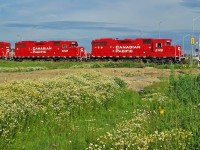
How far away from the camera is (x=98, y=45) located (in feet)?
221

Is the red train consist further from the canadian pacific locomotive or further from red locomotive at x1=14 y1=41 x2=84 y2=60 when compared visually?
red locomotive at x1=14 y1=41 x2=84 y2=60

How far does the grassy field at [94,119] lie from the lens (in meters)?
8.05

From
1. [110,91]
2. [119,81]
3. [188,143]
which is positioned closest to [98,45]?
[119,81]

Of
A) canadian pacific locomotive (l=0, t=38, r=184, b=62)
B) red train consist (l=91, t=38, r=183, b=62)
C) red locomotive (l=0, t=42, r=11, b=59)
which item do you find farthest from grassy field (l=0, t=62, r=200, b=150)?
red locomotive (l=0, t=42, r=11, b=59)

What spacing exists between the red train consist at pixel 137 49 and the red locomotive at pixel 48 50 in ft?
15.2

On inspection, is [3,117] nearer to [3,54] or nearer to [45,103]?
[45,103]

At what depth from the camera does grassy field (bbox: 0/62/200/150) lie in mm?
8055

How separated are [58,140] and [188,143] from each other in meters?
3.75

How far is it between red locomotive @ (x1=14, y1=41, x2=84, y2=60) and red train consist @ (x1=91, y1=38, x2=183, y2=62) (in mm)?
4629

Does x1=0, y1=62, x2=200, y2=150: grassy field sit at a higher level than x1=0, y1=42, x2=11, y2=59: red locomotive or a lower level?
lower

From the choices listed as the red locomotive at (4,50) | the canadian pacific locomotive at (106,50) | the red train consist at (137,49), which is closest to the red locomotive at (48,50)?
the canadian pacific locomotive at (106,50)

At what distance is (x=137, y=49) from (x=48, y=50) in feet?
57.2

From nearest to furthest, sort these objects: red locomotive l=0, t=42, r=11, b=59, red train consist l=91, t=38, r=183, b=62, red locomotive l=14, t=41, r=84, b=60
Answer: red train consist l=91, t=38, r=183, b=62
red locomotive l=14, t=41, r=84, b=60
red locomotive l=0, t=42, r=11, b=59

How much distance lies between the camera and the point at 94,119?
40.4 ft
